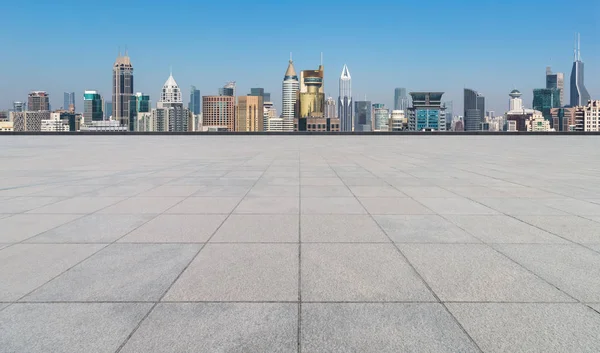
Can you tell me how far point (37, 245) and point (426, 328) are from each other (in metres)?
5.17

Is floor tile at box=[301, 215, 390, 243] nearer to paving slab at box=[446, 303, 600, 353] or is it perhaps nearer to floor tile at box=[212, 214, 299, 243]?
floor tile at box=[212, 214, 299, 243]

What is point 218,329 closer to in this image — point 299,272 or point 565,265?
point 299,272

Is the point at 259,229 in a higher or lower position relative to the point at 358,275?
higher

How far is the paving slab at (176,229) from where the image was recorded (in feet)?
20.3

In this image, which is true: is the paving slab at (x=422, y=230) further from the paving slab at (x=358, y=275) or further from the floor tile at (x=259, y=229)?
the floor tile at (x=259, y=229)

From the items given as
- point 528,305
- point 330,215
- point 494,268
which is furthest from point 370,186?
point 528,305

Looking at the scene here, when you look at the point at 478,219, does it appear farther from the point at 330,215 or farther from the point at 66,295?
the point at 66,295

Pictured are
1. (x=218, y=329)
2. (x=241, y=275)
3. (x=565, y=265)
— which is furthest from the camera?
(x=565, y=265)

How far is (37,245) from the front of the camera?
5.89 m

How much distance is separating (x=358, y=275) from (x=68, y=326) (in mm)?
2795

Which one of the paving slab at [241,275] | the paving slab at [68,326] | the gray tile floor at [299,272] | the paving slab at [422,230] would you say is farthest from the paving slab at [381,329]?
the paving slab at [422,230]

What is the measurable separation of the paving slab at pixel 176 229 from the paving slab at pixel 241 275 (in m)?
0.65

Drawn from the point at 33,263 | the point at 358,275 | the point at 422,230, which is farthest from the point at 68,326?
the point at 422,230

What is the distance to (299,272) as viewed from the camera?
4816mm
